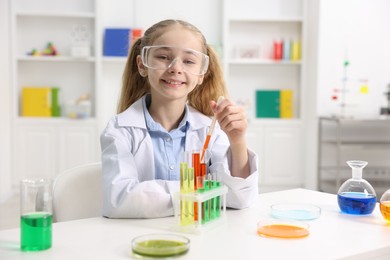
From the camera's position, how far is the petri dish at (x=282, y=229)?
1.08 meters

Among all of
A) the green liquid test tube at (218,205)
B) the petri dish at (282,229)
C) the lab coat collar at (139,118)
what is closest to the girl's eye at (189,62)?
the lab coat collar at (139,118)

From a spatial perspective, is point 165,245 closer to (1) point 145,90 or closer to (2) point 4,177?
(1) point 145,90

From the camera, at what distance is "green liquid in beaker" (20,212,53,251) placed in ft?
3.19

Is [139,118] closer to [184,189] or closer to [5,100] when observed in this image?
[184,189]

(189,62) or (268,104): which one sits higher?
(189,62)

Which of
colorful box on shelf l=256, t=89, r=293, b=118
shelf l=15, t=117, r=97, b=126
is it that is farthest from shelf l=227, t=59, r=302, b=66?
shelf l=15, t=117, r=97, b=126

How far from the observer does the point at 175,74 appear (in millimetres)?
1522

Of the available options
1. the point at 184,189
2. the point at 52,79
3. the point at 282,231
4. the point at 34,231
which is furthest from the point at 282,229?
the point at 52,79

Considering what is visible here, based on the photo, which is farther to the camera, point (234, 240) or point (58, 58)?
point (58, 58)

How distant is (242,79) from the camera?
209 inches

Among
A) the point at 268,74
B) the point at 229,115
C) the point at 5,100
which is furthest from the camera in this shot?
the point at 268,74

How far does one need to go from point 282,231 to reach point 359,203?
12.1 inches

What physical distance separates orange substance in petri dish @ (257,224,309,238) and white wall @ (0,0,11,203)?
407 cm

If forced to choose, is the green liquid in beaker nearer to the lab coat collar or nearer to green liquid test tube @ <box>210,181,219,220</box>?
green liquid test tube @ <box>210,181,219,220</box>
